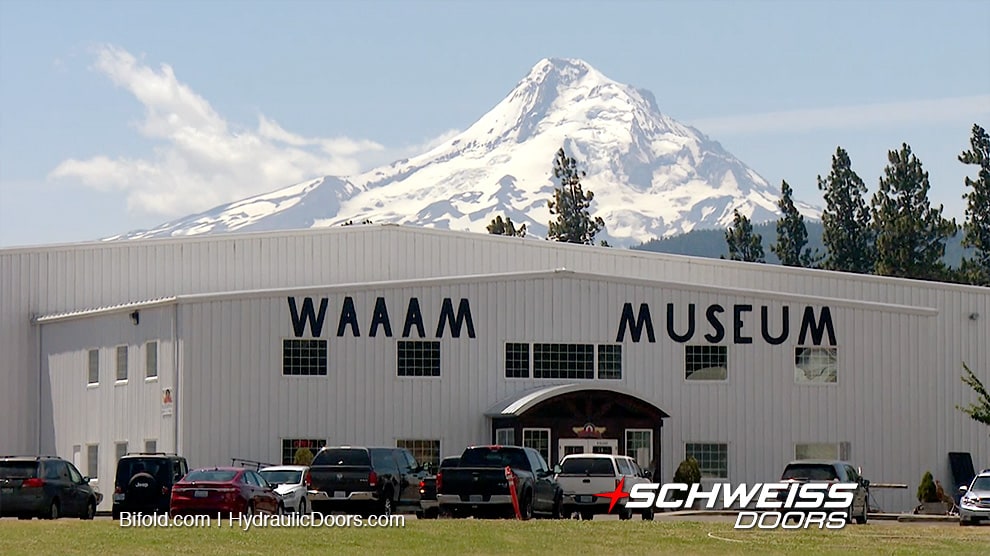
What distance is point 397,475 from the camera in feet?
137

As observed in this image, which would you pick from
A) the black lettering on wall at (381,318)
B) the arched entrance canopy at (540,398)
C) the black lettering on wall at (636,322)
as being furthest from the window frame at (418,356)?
the black lettering on wall at (636,322)

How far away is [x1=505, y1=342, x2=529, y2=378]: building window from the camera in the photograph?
54094mm

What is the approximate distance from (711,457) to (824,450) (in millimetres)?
3637

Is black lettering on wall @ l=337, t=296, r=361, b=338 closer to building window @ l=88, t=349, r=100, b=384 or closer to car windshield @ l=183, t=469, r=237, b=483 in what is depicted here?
building window @ l=88, t=349, r=100, b=384

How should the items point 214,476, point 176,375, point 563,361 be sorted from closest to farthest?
point 214,476
point 176,375
point 563,361

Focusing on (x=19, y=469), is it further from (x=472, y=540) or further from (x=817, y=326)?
(x=817, y=326)

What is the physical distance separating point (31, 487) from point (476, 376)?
16628 mm

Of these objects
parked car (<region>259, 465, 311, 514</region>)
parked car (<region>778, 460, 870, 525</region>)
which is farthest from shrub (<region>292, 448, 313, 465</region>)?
parked car (<region>778, 460, 870, 525</region>)

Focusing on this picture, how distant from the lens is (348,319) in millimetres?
52938

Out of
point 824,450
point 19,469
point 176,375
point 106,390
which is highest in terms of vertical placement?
point 176,375

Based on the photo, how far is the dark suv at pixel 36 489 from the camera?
3988 cm

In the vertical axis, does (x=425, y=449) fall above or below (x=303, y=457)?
above

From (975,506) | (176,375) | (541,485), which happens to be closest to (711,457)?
(975,506)

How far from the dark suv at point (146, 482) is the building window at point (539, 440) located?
12.6 metres
